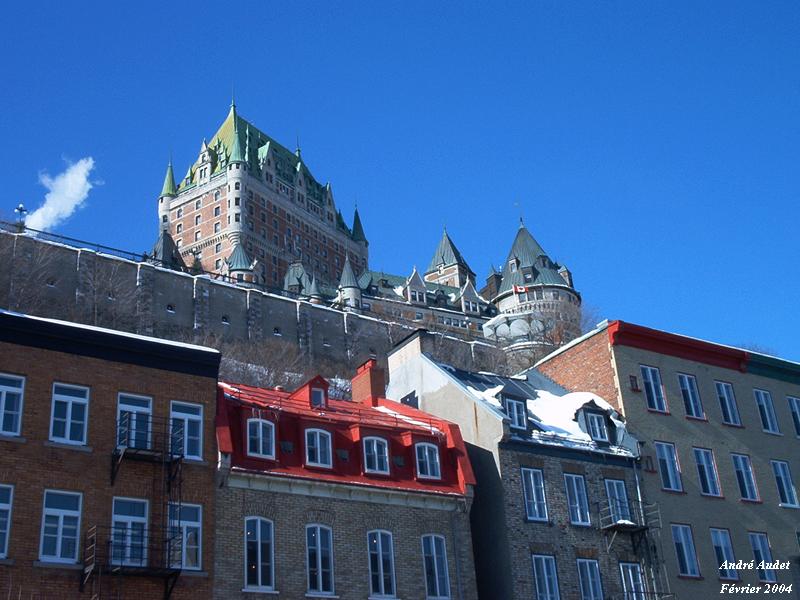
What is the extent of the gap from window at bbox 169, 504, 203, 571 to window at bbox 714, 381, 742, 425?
73.5 ft

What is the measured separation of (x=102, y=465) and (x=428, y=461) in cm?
1017

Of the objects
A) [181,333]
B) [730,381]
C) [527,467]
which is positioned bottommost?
[527,467]

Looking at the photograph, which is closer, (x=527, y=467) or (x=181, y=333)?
(x=527, y=467)

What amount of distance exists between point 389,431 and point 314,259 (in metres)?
151

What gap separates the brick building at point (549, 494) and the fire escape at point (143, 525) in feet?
35.2

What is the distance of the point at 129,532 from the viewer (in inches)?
969

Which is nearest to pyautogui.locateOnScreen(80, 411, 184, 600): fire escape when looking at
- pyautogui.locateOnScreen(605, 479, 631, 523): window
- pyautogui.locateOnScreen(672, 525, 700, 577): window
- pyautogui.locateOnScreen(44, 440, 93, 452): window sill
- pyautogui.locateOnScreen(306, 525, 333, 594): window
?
pyautogui.locateOnScreen(44, 440, 93, 452): window sill

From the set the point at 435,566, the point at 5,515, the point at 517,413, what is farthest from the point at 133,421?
the point at 517,413

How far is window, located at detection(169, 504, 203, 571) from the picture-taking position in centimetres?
2488

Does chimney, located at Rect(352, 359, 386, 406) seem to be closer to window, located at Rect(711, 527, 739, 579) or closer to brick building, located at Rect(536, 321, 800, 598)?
brick building, located at Rect(536, 321, 800, 598)

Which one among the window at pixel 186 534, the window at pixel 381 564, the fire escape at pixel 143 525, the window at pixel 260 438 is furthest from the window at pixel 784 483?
the fire escape at pixel 143 525

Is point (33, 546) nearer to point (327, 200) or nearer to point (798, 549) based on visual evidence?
point (798, 549)

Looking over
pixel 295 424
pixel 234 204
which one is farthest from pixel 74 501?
pixel 234 204

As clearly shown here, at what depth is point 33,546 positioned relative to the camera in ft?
75.8
